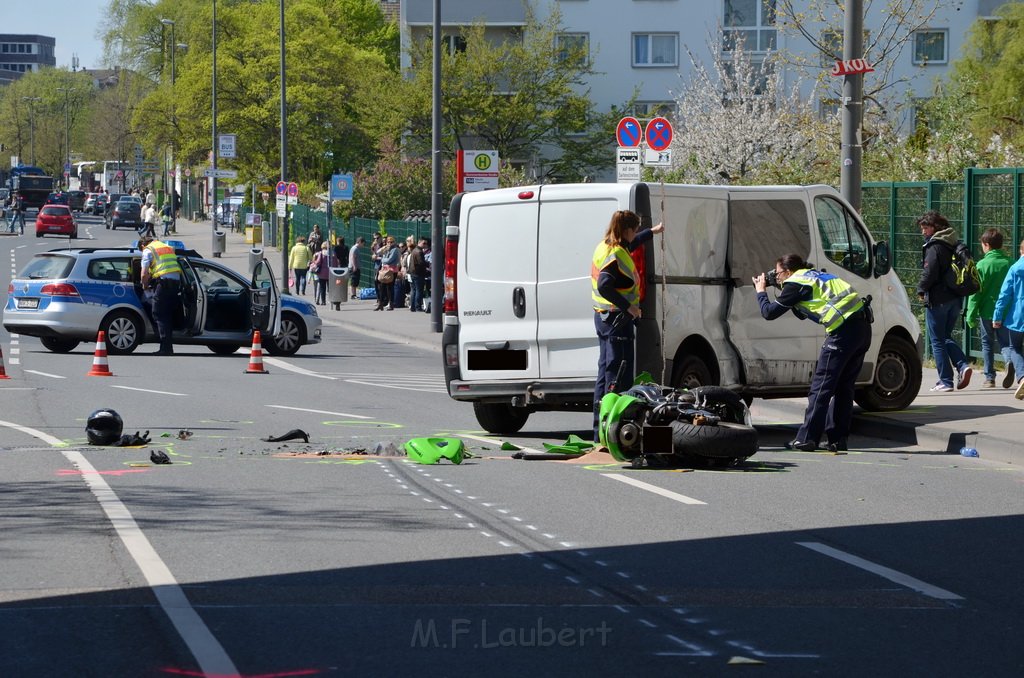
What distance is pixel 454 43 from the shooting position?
67.3m

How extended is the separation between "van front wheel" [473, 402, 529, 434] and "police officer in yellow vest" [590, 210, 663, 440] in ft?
6.08

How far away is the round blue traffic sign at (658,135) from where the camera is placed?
21625 mm

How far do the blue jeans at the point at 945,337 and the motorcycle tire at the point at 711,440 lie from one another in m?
6.26

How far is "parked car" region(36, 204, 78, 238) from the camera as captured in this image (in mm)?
78812

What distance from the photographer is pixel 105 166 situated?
130250 millimetres

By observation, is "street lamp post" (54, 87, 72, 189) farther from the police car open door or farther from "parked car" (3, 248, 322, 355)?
the police car open door

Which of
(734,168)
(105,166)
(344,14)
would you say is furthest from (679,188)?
(105,166)

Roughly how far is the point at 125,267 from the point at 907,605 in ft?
64.2

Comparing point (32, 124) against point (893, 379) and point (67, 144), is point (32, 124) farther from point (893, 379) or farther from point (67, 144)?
point (893, 379)

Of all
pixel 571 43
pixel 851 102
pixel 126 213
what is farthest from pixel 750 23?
pixel 851 102

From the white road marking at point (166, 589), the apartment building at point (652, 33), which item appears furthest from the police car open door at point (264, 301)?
the apartment building at point (652, 33)

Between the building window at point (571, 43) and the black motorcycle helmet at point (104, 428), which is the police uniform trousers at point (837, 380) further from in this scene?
the building window at point (571, 43)

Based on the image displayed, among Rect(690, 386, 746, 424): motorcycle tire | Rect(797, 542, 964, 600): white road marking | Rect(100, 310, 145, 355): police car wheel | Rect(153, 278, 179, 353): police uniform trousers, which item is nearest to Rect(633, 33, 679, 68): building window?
Rect(100, 310, 145, 355): police car wheel

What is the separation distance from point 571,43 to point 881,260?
171ft
